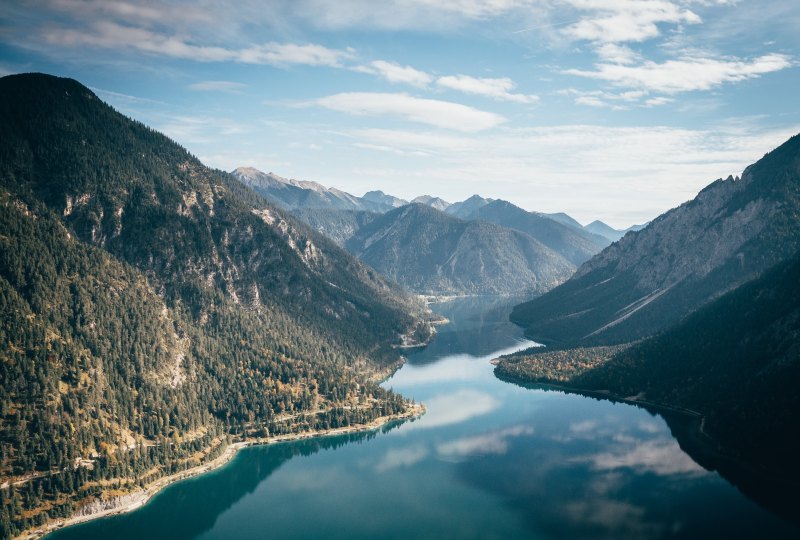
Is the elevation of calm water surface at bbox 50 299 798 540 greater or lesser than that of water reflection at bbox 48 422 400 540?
lesser

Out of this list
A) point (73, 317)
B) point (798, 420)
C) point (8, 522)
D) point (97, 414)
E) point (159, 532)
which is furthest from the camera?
point (73, 317)

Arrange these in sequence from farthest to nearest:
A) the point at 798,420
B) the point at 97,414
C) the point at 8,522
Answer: the point at 97,414 → the point at 798,420 → the point at 8,522

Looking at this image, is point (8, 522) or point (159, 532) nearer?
point (8, 522)

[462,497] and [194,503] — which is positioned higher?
[194,503]

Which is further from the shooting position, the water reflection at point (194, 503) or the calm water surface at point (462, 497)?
the water reflection at point (194, 503)

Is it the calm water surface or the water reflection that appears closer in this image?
the calm water surface

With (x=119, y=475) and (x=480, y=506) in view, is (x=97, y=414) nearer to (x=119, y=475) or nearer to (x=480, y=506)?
(x=119, y=475)

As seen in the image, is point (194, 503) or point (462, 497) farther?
point (194, 503)

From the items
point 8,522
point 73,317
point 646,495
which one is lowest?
point 646,495

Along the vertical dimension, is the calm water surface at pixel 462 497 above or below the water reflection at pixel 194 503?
below

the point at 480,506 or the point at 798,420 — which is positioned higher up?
the point at 798,420

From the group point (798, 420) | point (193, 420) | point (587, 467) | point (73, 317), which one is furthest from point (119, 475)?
point (798, 420)
